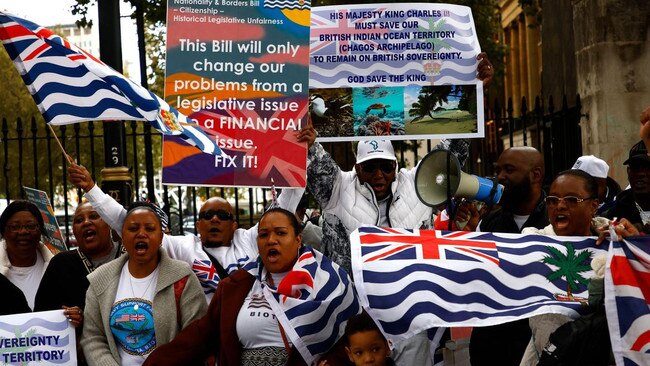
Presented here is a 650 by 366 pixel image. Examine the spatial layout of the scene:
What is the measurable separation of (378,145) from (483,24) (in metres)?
13.8

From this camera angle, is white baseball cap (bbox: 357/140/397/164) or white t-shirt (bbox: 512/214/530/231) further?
white baseball cap (bbox: 357/140/397/164)

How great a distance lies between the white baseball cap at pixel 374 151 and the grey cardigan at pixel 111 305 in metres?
1.54

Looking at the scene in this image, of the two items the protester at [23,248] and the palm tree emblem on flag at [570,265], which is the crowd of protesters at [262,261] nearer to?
the protester at [23,248]

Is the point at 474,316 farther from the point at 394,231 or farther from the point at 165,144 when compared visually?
the point at 165,144

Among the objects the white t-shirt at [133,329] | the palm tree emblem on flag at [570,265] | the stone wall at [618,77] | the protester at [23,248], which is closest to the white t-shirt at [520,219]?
the palm tree emblem on flag at [570,265]

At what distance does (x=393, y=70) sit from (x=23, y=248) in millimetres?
2901

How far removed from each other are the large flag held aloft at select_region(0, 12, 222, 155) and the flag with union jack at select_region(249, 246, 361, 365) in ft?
4.21

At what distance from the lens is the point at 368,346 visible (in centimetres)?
607

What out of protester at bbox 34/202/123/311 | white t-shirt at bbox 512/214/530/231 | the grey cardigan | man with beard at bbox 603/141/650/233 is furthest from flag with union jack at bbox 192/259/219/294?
man with beard at bbox 603/141/650/233

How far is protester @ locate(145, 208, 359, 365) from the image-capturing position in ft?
20.7

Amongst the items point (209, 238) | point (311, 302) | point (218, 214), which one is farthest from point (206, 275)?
point (311, 302)

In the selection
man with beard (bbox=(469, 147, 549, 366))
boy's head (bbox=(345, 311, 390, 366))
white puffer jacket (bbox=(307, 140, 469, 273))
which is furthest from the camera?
white puffer jacket (bbox=(307, 140, 469, 273))

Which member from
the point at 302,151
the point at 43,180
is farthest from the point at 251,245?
the point at 43,180

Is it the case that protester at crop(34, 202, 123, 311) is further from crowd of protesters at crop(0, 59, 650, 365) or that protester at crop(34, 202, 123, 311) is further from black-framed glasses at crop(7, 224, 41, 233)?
black-framed glasses at crop(7, 224, 41, 233)
